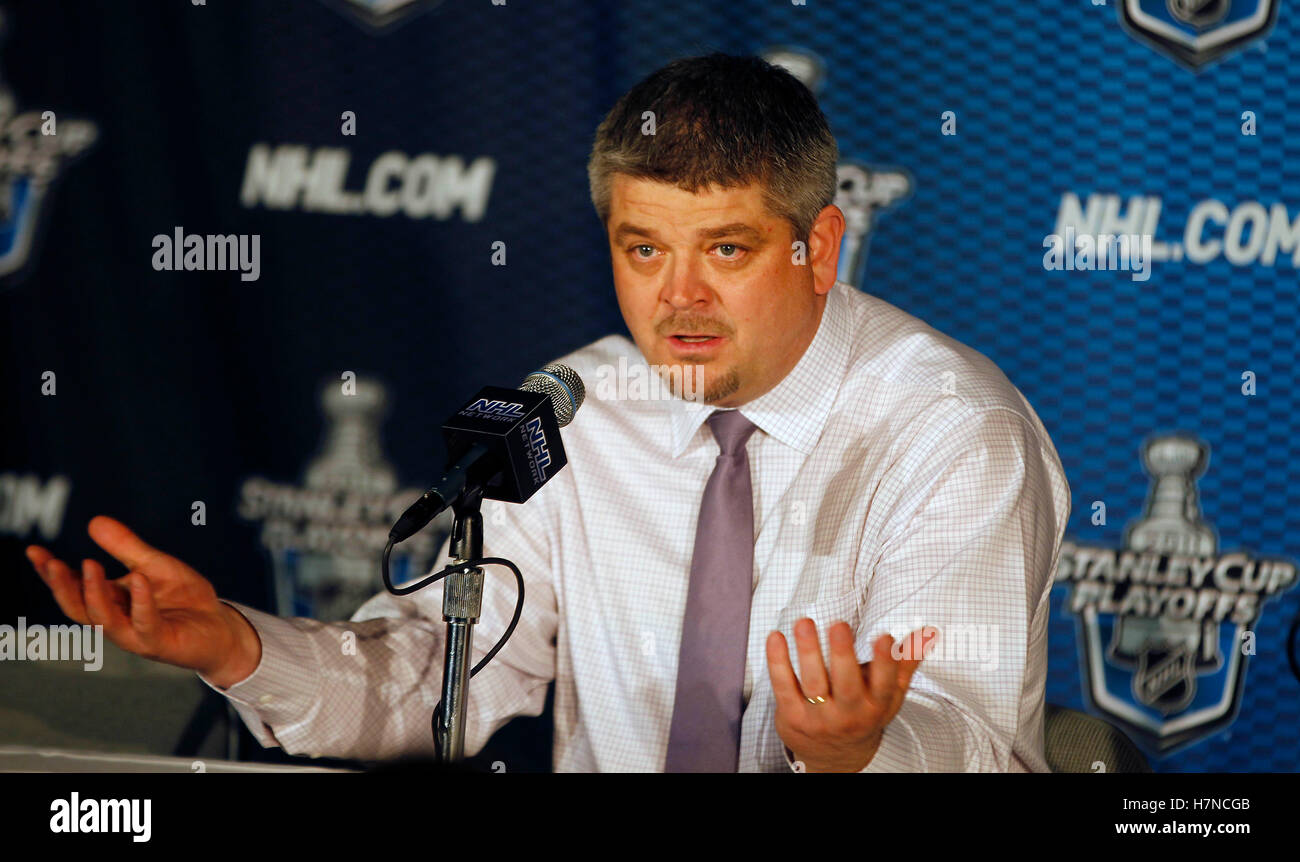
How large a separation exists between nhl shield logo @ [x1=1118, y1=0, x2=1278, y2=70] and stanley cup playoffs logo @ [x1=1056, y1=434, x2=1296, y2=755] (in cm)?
67

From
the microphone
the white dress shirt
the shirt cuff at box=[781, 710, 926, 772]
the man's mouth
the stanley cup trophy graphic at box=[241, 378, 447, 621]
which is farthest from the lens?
the stanley cup trophy graphic at box=[241, 378, 447, 621]

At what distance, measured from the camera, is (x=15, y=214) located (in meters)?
2.26

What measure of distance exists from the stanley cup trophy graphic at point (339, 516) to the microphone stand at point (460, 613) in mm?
1159

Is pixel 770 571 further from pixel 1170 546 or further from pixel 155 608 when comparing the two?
pixel 1170 546

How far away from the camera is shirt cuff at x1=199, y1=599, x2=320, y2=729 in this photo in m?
1.40

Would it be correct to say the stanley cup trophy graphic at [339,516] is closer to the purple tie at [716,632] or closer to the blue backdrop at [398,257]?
the blue backdrop at [398,257]

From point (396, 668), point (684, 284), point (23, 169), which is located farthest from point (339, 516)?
point (684, 284)

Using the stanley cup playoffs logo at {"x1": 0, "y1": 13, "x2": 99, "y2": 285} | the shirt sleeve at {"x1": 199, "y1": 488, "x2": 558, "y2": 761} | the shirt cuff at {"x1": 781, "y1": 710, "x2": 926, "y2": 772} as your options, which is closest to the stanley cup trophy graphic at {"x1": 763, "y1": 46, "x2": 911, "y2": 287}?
the shirt sleeve at {"x1": 199, "y1": 488, "x2": 558, "y2": 761}

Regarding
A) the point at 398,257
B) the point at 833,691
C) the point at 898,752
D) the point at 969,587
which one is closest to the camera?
the point at 833,691

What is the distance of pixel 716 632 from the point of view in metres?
1.53

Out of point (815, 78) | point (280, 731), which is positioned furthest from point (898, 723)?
point (815, 78)

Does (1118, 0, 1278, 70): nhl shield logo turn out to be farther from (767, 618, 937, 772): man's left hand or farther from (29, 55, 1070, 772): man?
(767, 618, 937, 772): man's left hand

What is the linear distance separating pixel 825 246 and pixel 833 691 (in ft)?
2.66

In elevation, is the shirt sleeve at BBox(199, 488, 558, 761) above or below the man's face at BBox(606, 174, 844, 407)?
below
